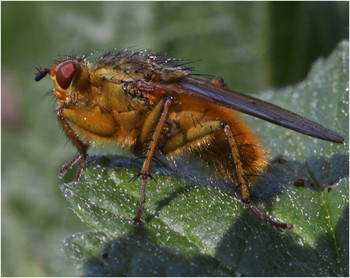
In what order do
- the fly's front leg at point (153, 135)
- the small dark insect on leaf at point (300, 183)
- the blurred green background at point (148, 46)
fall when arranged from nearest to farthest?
the fly's front leg at point (153, 135)
the small dark insect on leaf at point (300, 183)
the blurred green background at point (148, 46)

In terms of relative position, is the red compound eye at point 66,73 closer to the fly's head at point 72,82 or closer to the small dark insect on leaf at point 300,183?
the fly's head at point 72,82

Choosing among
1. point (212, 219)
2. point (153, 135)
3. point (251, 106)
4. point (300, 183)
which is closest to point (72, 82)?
point (153, 135)

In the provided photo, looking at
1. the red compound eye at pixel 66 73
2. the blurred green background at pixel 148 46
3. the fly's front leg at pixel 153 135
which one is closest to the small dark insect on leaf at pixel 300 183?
the fly's front leg at pixel 153 135

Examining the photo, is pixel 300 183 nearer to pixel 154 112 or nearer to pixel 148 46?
pixel 154 112

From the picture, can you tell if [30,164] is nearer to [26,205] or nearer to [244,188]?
[26,205]

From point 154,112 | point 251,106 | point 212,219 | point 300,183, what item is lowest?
point 212,219

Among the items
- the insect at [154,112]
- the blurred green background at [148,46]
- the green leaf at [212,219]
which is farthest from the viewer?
the blurred green background at [148,46]
